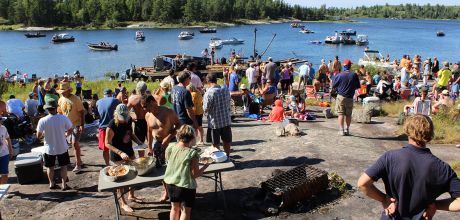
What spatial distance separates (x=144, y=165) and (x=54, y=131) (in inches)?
90.0

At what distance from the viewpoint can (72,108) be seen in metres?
7.83

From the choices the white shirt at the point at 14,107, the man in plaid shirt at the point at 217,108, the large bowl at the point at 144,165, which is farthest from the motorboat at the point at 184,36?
the large bowl at the point at 144,165

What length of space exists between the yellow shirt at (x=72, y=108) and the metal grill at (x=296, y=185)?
3.88 m

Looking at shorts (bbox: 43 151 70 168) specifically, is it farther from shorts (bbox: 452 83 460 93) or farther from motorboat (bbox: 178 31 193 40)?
motorboat (bbox: 178 31 193 40)

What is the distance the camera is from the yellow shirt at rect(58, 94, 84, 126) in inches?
307

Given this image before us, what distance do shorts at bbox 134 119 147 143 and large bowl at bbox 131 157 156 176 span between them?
4.79 feet

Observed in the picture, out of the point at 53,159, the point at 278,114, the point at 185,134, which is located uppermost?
the point at 185,134

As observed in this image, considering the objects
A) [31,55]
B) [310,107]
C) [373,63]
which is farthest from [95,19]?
[310,107]

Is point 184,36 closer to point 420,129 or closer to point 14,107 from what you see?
point 14,107

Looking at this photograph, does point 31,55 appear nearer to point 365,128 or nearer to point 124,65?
point 124,65

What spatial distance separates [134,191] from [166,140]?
134 cm

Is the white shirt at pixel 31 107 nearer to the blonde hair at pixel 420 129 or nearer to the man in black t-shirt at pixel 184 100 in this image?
the man in black t-shirt at pixel 184 100

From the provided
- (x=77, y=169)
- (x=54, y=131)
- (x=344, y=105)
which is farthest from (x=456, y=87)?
(x=54, y=131)

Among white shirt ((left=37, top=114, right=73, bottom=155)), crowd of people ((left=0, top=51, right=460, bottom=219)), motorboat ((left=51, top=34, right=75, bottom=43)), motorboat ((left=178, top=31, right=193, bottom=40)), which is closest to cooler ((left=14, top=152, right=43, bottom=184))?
crowd of people ((left=0, top=51, right=460, bottom=219))
